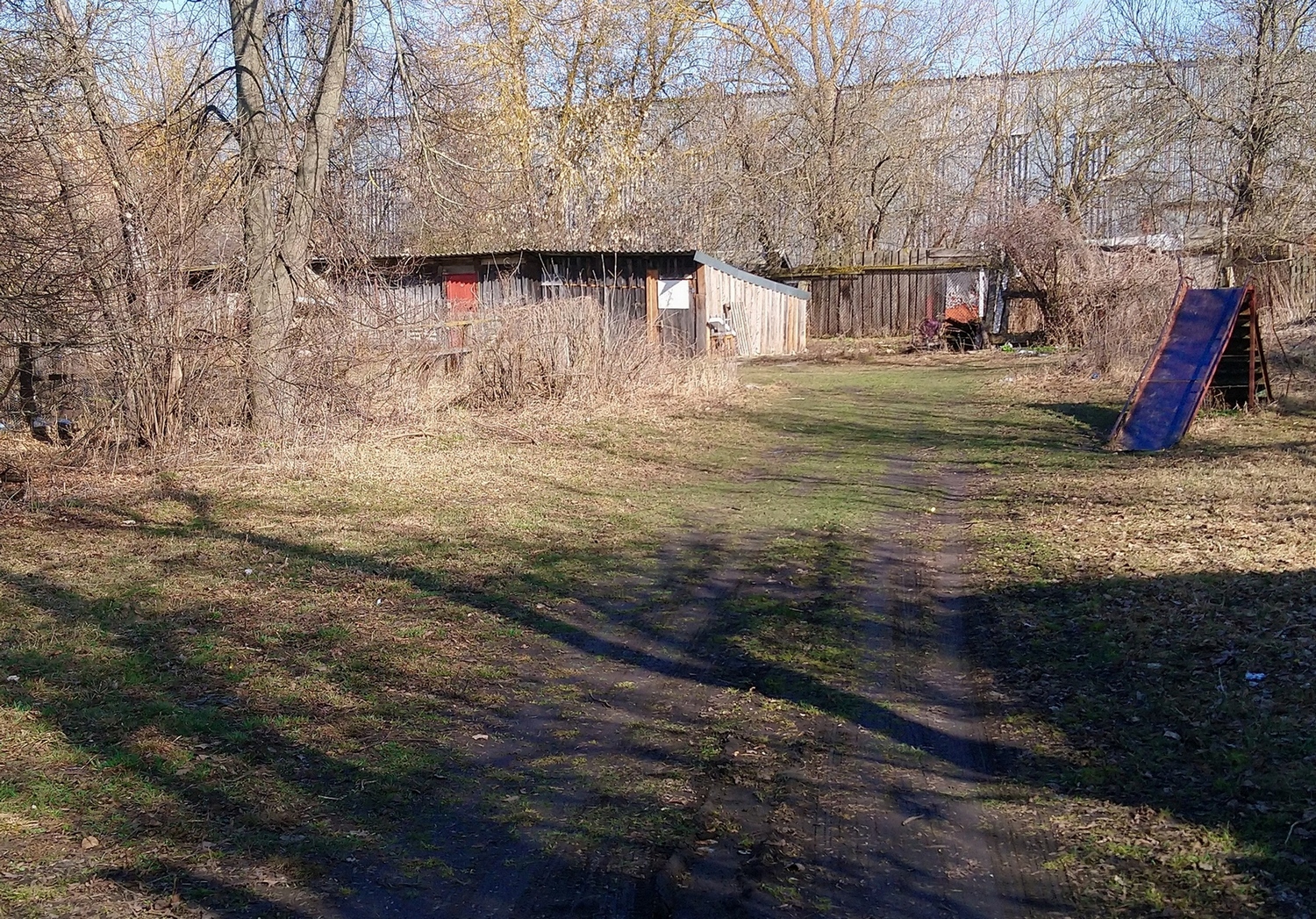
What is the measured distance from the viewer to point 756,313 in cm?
2933

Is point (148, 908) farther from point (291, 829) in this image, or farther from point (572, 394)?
point (572, 394)

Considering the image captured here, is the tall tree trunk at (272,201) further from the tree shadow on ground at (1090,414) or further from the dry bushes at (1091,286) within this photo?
the dry bushes at (1091,286)

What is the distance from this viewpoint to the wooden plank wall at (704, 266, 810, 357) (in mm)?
26080

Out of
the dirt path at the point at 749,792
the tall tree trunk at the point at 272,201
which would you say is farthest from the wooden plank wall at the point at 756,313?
the dirt path at the point at 749,792

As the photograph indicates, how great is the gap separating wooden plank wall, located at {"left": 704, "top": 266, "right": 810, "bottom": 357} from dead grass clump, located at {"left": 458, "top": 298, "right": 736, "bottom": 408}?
27.7 ft

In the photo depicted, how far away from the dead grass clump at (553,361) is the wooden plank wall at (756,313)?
27.7ft

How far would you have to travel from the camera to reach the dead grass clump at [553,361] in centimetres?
1587

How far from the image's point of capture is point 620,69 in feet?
105

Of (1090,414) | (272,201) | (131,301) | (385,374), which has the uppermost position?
(272,201)

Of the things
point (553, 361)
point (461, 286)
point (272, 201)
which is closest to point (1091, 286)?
point (553, 361)

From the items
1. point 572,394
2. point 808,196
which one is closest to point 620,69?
point 808,196

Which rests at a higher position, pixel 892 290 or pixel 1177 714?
pixel 892 290

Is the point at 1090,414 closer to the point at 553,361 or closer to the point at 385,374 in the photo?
the point at 553,361

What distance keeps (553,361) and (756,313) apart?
1407cm
